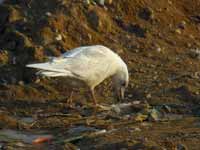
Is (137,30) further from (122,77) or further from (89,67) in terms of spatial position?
(89,67)

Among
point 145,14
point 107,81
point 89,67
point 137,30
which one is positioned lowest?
point 107,81

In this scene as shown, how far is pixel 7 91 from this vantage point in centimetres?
1038

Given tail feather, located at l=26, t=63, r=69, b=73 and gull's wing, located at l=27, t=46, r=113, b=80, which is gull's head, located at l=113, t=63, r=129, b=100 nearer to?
gull's wing, located at l=27, t=46, r=113, b=80

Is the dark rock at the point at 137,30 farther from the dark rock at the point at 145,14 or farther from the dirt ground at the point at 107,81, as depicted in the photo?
the dark rock at the point at 145,14

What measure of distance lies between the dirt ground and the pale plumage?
0.26 meters

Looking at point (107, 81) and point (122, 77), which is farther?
point (107, 81)

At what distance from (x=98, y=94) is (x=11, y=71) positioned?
125 centimetres

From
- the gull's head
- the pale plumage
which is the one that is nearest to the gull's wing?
the pale plumage

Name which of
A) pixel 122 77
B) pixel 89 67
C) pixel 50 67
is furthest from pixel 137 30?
pixel 50 67

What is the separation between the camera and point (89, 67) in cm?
1011

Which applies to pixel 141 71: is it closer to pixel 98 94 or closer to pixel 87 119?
pixel 98 94

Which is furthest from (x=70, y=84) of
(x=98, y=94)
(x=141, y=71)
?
(x=141, y=71)

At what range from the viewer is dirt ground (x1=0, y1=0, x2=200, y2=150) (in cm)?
839

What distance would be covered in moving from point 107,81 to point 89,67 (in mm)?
1219
